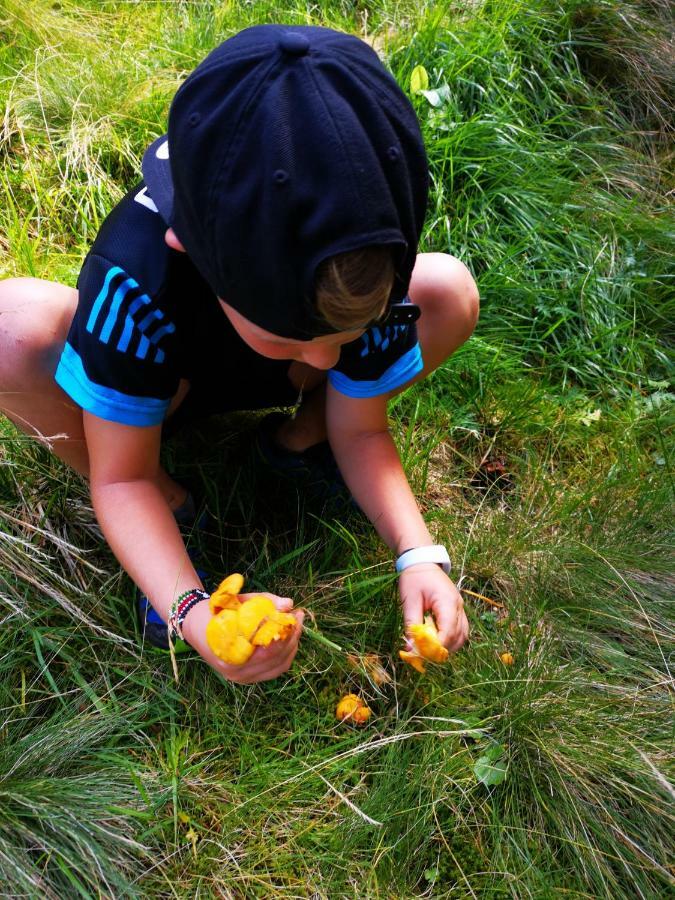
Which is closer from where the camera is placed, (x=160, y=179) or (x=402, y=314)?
(x=160, y=179)

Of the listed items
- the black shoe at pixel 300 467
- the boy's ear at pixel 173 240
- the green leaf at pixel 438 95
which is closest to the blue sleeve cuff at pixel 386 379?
the black shoe at pixel 300 467

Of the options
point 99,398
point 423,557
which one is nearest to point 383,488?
point 423,557

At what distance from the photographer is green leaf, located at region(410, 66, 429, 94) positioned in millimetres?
2703

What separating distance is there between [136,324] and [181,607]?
1.81 feet

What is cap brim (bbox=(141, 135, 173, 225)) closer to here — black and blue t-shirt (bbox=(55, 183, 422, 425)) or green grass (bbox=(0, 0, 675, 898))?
black and blue t-shirt (bbox=(55, 183, 422, 425))

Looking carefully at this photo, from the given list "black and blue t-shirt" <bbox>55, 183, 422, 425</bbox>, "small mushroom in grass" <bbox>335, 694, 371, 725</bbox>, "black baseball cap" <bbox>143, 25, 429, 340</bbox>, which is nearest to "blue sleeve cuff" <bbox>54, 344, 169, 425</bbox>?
"black and blue t-shirt" <bbox>55, 183, 422, 425</bbox>

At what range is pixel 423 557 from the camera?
173cm

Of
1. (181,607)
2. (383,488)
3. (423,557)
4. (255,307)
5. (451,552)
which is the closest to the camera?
(255,307)

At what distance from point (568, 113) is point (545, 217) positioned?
0.62m

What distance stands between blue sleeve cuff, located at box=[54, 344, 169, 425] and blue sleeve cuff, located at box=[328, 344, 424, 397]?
A: 440 millimetres

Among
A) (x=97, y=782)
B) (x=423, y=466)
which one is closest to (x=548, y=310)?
(x=423, y=466)

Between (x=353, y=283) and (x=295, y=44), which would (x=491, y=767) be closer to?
(x=353, y=283)

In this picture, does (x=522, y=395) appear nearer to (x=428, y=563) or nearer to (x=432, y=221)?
(x=432, y=221)

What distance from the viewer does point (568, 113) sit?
3012mm
